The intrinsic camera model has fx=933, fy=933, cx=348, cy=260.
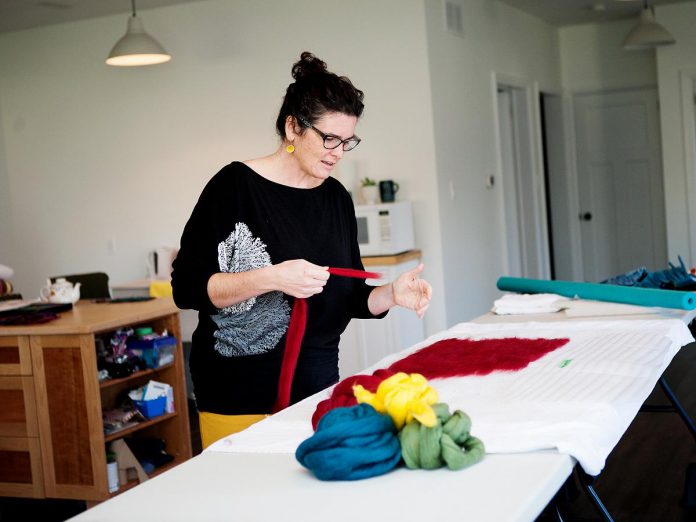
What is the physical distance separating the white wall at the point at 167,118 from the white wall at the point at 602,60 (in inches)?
126

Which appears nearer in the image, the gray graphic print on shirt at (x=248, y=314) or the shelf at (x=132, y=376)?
the gray graphic print on shirt at (x=248, y=314)

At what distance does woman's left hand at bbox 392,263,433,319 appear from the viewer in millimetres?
2094

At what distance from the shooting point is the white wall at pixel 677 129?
25.0 ft

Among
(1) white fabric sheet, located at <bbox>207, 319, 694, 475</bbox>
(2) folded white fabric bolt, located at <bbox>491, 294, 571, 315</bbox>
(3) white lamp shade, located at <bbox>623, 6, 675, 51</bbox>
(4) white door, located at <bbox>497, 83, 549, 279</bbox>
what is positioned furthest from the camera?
(4) white door, located at <bbox>497, 83, 549, 279</bbox>

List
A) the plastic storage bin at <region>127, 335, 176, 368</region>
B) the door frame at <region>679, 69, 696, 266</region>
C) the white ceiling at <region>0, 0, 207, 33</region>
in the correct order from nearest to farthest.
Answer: the plastic storage bin at <region>127, 335, 176, 368</region>
the white ceiling at <region>0, 0, 207, 33</region>
the door frame at <region>679, 69, 696, 266</region>

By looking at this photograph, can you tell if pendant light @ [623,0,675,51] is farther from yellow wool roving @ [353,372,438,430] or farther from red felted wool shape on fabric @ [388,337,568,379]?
yellow wool roving @ [353,372,438,430]

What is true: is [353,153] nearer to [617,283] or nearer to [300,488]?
[617,283]

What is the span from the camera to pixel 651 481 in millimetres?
3682

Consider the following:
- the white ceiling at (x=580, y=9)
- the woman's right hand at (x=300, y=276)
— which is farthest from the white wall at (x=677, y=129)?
the woman's right hand at (x=300, y=276)

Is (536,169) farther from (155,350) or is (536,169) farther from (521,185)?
(155,350)

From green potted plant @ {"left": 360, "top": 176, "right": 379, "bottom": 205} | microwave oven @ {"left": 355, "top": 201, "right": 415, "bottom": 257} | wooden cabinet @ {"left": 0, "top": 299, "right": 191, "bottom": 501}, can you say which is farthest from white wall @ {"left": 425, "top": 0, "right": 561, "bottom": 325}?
wooden cabinet @ {"left": 0, "top": 299, "right": 191, "bottom": 501}

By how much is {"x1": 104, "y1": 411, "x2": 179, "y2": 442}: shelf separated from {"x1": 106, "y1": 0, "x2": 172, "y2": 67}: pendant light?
2.18 meters

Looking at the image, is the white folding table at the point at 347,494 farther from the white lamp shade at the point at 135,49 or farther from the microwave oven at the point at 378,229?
the white lamp shade at the point at 135,49

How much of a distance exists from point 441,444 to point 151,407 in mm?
2706
